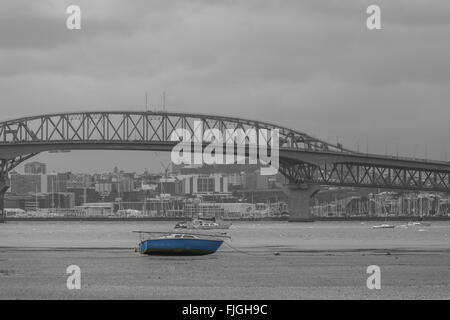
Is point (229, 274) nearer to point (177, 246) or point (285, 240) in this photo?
point (177, 246)

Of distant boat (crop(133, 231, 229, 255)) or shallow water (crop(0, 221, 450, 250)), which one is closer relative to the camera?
distant boat (crop(133, 231, 229, 255))

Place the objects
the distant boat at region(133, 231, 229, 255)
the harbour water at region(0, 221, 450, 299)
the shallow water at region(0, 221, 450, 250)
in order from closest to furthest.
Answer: the harbour water at region(0, 221, 450, 299)
the distant boat at region(133, 231, 229, 255)
the shallow water at region(0, 221, 450, 250)

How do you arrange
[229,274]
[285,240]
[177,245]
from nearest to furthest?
1. [229,274]
2. [177,245]
3. [285,240]

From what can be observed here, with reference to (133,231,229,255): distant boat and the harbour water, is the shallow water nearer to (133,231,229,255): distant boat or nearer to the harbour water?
the harbour water

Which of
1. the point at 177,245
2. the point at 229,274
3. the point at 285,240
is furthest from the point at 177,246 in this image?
the point at 285,240

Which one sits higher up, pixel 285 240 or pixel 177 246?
pixel 177 246

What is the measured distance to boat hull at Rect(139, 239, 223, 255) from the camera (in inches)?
3019

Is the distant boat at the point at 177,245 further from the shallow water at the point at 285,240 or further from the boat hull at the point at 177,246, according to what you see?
the shallow water at the point at 285,240

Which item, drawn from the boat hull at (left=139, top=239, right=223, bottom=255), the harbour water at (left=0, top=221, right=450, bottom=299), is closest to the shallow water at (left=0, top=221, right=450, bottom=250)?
the harbour water at (left=0, top=221, right=450, bottom=299)

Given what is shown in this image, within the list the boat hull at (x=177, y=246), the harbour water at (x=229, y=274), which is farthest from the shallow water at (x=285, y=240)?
the boat hull at (x=177, y=246)

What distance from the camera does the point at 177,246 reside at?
76.8 m

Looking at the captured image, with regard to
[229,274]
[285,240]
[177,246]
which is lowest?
[285,240]

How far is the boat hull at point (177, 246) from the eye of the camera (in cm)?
7669
